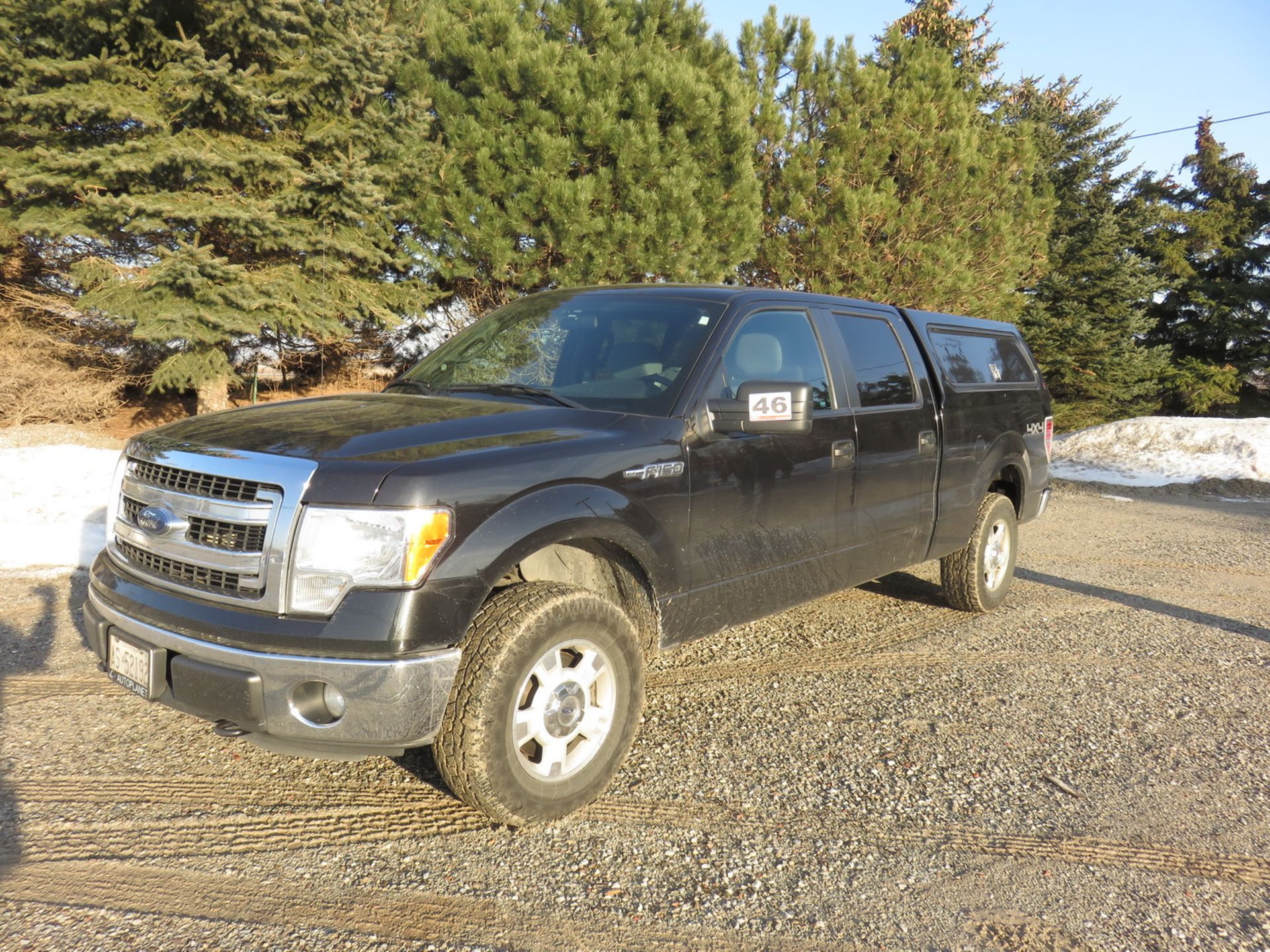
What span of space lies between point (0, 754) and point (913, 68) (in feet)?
53.2

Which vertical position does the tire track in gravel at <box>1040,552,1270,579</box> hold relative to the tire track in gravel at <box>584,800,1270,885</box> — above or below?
above

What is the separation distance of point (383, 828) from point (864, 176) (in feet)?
46.8

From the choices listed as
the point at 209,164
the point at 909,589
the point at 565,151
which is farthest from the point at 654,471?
the point at 565,151

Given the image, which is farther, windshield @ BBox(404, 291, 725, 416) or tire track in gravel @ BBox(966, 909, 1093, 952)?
windshield @ BBox(404, 291, 725, 416)

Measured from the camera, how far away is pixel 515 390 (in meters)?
3.94

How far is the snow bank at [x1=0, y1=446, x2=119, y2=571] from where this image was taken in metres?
6.63

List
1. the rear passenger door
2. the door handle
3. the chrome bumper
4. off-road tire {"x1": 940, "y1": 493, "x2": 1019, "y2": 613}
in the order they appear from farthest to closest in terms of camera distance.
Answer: the chrome bumper < off-road tire {"x1": 940, "y1": 493, "x2": 1019, "y2": 613} < the rear passenger door < the door handle

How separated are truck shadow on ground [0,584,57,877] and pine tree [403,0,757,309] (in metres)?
7.46

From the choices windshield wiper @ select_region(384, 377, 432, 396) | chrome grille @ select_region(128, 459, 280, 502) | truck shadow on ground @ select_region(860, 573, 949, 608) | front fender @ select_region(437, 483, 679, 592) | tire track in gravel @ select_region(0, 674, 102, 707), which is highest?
windshield wiper @ select_region(384, 377, 432, 396)

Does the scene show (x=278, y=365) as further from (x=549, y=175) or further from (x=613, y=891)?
(x=613, y=891)

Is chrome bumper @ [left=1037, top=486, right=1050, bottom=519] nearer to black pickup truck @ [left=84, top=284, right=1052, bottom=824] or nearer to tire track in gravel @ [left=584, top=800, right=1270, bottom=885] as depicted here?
black pickup truck @ [left=84, top=284, right=1052, bottom=824]

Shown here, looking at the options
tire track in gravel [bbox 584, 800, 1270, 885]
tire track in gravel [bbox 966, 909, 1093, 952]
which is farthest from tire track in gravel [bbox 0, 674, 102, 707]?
tire track in gravel [bbox 966, 909, 1093, 952]

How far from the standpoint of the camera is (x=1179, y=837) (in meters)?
3.20

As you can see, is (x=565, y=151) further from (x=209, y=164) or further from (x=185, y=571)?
(x=185, y=571)
